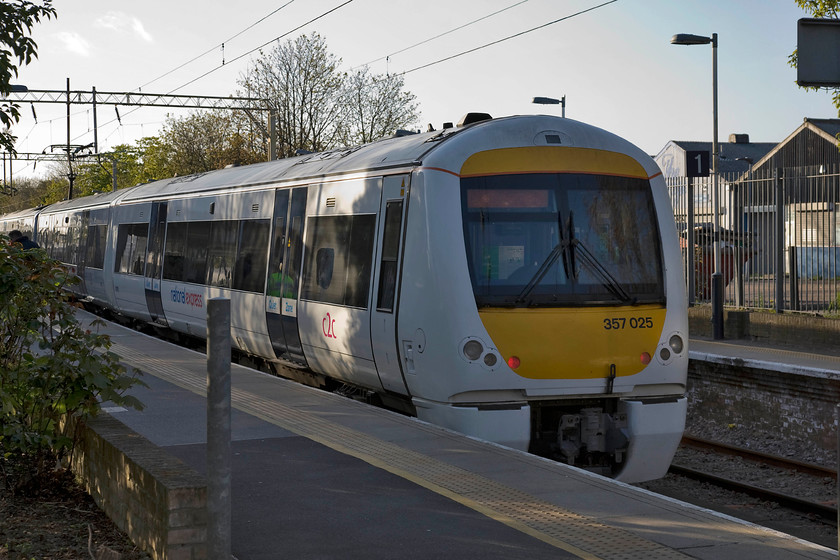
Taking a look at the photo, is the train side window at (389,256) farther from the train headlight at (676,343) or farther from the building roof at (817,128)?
the building roof at (817,128)

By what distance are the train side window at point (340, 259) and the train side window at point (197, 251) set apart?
15.0 ft

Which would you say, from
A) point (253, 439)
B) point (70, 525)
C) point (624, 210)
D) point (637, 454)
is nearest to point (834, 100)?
point (624, 210)

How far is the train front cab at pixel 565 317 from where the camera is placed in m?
8.84

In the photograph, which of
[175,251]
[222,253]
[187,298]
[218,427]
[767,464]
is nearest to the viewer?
[218,427]

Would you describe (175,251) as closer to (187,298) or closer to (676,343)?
(187,298)

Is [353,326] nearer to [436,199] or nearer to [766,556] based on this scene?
[436,199]

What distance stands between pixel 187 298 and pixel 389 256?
7.86 m

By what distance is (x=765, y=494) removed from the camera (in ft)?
32.9

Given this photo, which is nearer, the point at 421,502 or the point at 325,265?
the point at 421,502

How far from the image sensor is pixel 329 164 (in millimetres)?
11992

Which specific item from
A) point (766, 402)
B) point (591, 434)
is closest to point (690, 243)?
point (766, 402)

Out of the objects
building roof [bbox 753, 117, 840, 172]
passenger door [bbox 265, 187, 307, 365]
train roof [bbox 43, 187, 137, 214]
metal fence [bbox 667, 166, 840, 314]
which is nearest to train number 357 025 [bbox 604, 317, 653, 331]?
passenger door [bbox 265, 187, 307, 365]

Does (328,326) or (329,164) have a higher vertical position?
(329,164)

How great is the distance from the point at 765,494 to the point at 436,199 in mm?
4277
